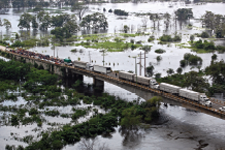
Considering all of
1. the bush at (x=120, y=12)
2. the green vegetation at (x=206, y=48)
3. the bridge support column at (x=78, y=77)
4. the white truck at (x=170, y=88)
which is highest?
the bush at (x=120, y=12)

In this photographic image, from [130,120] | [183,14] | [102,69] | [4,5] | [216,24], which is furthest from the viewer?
[4,5]

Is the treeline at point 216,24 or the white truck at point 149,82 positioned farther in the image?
the treeline at point 216,24

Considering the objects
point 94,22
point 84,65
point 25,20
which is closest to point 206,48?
point 84,65

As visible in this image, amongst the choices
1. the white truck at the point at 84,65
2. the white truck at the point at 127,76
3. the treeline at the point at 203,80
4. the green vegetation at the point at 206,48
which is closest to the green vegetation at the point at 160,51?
the green vegetation at the point at 206,48

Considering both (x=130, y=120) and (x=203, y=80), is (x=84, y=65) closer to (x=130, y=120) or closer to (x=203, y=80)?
(x=203, y=80)

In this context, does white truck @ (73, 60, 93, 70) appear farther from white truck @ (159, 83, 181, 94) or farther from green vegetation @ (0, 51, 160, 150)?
white truck @ (159, 83, 181, 94)

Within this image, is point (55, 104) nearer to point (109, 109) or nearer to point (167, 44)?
point (109, 109)

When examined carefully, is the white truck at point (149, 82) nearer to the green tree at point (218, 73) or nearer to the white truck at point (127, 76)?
the white truck at point (127, 76)

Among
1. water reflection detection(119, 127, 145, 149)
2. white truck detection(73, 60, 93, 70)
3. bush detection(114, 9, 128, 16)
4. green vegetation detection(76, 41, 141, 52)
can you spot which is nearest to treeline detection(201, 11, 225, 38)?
green vegetation detection(76, 41, 141, 52)

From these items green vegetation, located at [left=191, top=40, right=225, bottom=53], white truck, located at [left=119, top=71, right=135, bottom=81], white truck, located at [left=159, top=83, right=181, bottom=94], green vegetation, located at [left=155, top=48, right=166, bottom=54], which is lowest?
white truck, located at [left=159, top=83, right=181, bottom=94]
